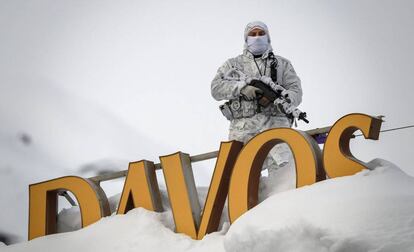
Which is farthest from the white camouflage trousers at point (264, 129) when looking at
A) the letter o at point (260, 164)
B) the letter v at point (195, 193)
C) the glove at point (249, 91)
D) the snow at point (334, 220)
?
the snow at point (334, 220)

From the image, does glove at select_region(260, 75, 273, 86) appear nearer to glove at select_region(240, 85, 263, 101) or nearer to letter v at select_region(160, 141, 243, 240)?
glove at select_region(240, 85, 263, 101)

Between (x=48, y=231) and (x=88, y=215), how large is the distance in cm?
58

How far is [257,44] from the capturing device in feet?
17.7

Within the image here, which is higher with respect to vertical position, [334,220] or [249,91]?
[249,91]

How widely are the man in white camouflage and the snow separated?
1.14 meters

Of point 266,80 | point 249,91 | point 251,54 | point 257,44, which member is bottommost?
point 249,91

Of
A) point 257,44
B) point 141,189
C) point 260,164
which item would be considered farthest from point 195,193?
point 257,44

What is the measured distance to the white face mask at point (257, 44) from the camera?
5398 mm

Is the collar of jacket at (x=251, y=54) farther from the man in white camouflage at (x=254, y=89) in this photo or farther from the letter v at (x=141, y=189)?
the letter v at (x=141, y=189)

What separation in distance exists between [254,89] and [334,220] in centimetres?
228

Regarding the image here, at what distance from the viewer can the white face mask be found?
5.40 meters

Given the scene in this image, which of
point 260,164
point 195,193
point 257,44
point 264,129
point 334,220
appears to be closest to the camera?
point 334,220

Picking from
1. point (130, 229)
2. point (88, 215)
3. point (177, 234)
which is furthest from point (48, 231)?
point (177, 234)

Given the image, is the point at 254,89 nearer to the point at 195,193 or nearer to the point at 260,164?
the point at 260,164
